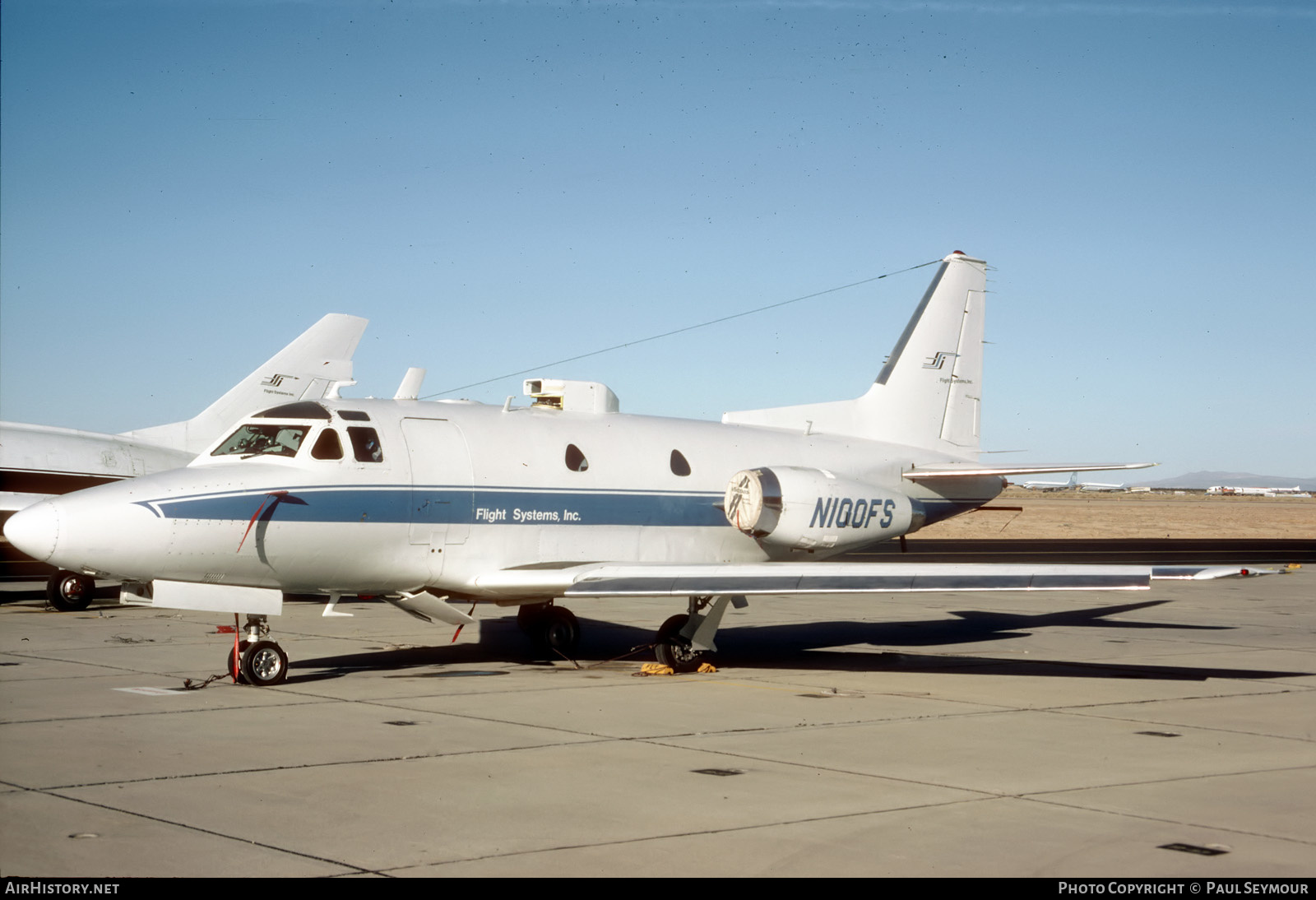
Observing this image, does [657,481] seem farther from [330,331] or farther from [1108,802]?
[330,331]

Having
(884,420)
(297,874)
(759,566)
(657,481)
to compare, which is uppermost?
(884,420)

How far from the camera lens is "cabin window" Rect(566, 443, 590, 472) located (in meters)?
15.7

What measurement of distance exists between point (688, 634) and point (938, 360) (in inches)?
292

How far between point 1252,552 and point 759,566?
3433 cm

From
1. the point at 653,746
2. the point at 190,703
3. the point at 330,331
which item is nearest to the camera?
the point at 653,746

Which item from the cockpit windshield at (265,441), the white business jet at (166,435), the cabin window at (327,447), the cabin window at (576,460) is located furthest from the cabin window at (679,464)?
the white business jet at (166,435)

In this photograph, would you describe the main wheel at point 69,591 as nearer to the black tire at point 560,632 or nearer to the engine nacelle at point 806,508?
the black tire at point 560,632

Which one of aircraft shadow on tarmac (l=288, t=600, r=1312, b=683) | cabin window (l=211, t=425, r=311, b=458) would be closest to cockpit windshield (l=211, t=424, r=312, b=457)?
cabin window (l=211, t=425, r=311, b=458)

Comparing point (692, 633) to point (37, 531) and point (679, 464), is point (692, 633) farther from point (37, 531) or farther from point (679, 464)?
point (37, 531)

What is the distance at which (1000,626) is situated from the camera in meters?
21.4

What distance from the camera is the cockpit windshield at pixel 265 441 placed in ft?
45.0

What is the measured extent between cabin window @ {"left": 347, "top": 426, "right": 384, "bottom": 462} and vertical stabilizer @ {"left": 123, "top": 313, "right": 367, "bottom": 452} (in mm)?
13666

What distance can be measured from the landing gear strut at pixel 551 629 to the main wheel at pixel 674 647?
6.56 feet

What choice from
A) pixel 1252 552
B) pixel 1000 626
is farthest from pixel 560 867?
pixel 1252 552
